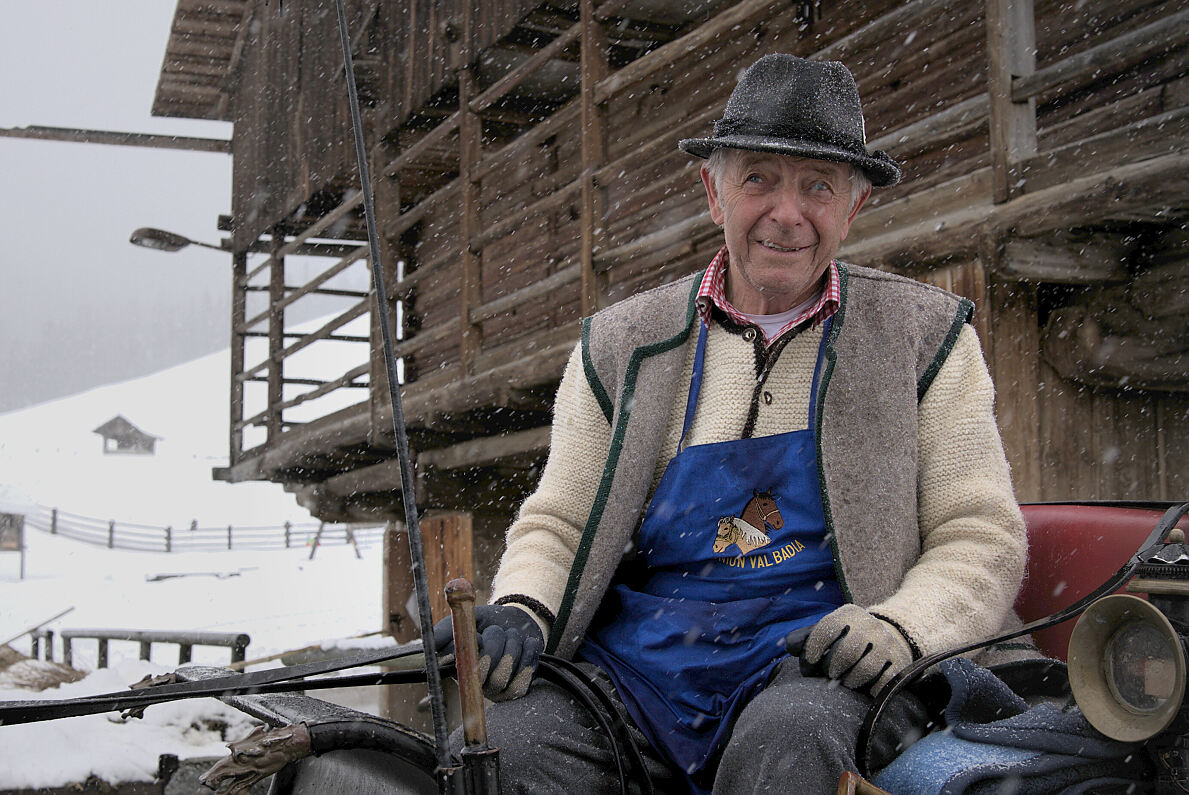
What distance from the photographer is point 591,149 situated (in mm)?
6125

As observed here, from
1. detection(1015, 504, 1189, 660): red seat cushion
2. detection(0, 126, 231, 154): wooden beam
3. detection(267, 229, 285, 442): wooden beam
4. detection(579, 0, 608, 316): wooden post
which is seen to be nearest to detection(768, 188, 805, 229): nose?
detection(1015, 504, 1189, 660): red seat cushion

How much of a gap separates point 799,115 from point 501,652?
1.13 meters

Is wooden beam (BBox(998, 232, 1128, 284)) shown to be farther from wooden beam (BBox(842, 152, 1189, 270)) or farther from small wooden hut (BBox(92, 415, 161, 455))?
small wooden hut (BBox(92, 415, 161, 455))

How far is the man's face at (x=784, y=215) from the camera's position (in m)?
2.25

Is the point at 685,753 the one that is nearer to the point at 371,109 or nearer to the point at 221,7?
the point at 371,109

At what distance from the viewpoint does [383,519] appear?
12109 mm

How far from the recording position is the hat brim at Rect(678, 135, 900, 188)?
211 centimetres

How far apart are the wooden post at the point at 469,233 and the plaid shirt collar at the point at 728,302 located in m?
4.99

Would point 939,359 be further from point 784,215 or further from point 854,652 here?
point 854,652

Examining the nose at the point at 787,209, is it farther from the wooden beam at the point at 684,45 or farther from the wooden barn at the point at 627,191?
the wooden beam at the point at 684,45

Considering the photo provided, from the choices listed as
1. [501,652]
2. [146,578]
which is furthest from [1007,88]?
[146,578]

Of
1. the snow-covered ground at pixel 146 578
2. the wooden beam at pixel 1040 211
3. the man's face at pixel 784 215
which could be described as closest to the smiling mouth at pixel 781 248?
the man's face at pixel 784 215

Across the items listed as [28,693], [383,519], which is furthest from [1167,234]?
[383,519]

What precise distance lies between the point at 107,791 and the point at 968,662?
448 cm
